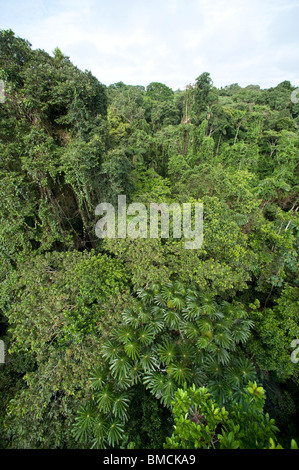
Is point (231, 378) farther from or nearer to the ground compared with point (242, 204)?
nearer to the ground

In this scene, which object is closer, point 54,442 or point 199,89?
point 54,442

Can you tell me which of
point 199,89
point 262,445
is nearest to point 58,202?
point 262,445

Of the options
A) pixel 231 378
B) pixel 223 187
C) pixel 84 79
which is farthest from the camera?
pixel 223 187

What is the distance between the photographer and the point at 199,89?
15.5 meters

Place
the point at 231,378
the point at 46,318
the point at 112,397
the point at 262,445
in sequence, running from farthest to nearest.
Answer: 1. the point at 46,318
2. the point at 231,378
3. the point at 112,397
4. the point at 262,445

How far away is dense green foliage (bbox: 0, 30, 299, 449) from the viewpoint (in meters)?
3.51

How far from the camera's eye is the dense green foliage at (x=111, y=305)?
Answer: 3.51 metres

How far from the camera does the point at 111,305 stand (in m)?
5.00

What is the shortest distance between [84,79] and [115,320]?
7.47m

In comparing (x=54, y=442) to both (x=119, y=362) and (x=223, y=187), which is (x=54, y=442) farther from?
(x=223, y=187)

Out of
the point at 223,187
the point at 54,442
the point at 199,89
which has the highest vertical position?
the point at 199,89

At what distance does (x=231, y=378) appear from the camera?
12.0 feet

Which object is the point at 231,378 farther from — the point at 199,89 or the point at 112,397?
the point at 199,89
